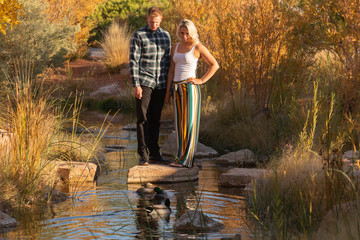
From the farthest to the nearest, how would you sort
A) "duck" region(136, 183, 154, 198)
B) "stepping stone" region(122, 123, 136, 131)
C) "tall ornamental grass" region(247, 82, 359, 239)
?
"stepping stone" region(122, 123, 136, 131)
"duck" region(136, 183, 154, 198)
"tall ornamental grass" region(247, 82, 359, 239)

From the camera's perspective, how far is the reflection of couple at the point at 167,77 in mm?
7438

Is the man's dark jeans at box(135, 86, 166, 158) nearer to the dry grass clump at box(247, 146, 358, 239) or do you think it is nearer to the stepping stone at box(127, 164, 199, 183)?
the stepping stone at box(127, 164, 199, 183)

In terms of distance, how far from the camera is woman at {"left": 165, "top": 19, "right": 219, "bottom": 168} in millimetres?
7367

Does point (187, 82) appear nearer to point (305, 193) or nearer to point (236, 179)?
point (236, 179)

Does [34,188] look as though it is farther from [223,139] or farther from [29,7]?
[29,7]

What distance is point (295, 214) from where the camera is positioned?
5.12m

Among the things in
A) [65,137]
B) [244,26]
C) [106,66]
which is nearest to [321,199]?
[65,137]

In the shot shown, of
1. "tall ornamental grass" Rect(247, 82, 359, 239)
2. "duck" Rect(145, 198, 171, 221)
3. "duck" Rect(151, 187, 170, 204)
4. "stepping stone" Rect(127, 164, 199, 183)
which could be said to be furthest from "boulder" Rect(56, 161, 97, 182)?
"tall ornamental grass" Rect(247, 82, 359, 239)

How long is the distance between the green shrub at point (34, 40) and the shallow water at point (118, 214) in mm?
9584

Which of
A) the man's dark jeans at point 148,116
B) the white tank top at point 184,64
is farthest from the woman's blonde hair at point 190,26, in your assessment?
the man's dark jeans at point 148,116

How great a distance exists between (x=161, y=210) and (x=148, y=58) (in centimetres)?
240

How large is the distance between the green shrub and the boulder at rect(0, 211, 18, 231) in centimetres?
1093

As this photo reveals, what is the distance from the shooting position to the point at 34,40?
17703 millimetres

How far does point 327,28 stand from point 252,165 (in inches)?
103
